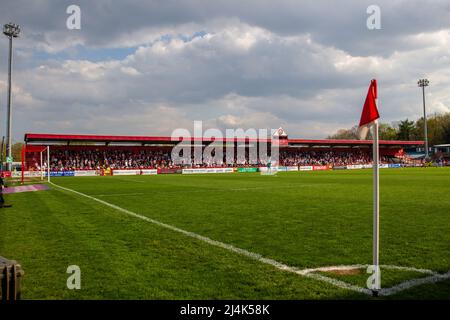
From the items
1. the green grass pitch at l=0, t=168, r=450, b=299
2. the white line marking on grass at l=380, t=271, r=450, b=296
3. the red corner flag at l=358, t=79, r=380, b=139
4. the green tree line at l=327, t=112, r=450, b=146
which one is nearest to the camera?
the white line marking on grass at l=380, t=271, r=450, b=296

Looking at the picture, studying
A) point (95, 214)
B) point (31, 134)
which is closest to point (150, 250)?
point (95, 214)

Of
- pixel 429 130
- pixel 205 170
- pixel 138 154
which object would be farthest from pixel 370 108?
pixel 429 130

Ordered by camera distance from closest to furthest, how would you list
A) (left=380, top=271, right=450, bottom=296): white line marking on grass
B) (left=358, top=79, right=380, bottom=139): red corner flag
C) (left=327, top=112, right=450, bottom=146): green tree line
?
(left=380, top=271, right=450, bottom=296): white line marking on grass
(left=358, top=79, right=380, bottom=139): red corner flag
(left=327, top=112, right=450, bottom=146): green tree line

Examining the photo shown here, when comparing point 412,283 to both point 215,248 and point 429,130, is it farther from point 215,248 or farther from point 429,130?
point 429,130

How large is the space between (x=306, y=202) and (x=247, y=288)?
10430mm

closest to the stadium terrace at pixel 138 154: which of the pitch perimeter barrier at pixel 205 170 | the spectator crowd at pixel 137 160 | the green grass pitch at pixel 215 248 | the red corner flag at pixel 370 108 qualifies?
the spectator crowd at pixel 137 160

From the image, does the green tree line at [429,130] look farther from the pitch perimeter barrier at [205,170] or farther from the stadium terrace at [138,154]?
the pitch perimeter barrier at [205,170]

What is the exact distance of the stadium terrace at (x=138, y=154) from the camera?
180 feet

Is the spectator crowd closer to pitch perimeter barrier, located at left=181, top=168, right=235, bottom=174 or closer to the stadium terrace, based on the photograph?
the stadium terrace

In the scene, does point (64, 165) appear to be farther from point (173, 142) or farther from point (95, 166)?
point (173, 142)

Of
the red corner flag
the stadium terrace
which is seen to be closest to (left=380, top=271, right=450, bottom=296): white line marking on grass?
the red corner flag

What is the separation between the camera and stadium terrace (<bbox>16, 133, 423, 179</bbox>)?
5475 centimetres

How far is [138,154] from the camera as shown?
207ft

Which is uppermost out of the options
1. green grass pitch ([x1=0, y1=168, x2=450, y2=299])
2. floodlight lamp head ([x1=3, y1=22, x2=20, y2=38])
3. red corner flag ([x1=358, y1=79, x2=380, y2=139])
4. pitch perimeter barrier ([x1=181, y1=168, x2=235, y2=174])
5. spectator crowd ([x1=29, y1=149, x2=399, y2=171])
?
floodlight lamp head ([x1=3, y1=22, x2=20, y2=38])
